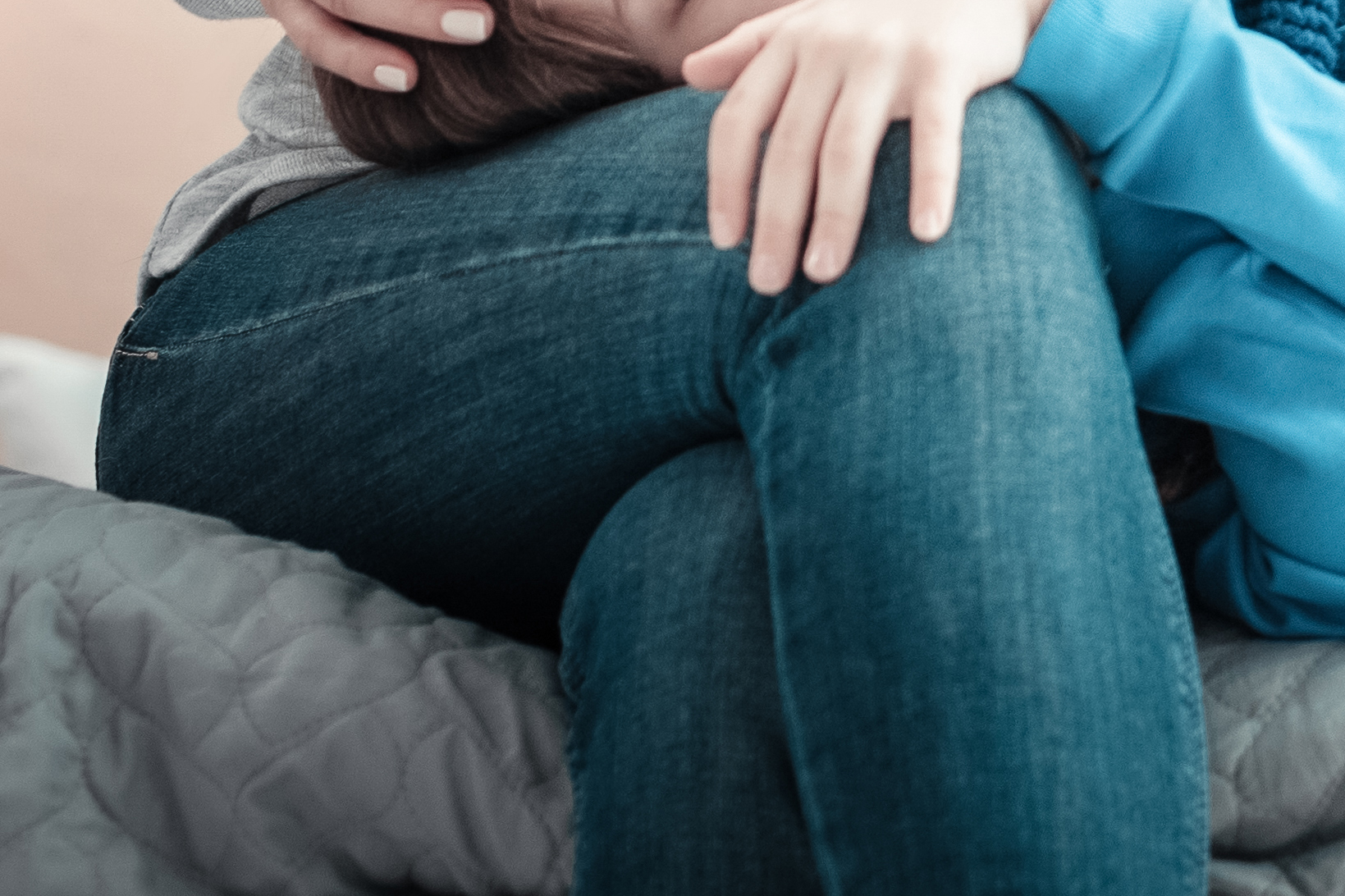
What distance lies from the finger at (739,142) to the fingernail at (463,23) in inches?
8.7

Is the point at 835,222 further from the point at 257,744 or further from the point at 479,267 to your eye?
the point at 257,744

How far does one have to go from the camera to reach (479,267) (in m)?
0.46

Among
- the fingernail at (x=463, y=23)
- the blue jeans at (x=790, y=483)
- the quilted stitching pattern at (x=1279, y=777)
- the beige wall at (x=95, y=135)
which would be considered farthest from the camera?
the beige wall at (x=95, y=135)

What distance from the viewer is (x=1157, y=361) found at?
0.47 meters

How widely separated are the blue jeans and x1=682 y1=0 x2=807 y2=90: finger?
3cm

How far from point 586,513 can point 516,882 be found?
17 cm

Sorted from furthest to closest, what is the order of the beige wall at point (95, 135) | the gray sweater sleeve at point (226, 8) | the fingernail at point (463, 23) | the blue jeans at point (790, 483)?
the beige wall at point (95, 135), the gray sweater sleeve at point (226, 8), the fingernail at point (463, 23), the blue jeans at point (790, 483)

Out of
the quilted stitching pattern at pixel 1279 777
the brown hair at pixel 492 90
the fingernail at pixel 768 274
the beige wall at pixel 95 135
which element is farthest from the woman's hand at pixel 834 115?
the beige wall at pixel 95 135

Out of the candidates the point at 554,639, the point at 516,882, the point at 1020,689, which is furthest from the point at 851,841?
the point at 554,639

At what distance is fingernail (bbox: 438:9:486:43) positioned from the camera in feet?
1.82

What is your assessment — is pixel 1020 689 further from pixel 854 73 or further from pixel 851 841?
pixel 854 73

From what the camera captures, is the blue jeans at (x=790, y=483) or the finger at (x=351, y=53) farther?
the finger at (x=351, y=53)

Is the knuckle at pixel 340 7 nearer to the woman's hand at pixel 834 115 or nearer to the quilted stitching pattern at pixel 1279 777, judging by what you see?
the woman's hand at pixel 834 115

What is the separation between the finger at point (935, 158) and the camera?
360 mm
